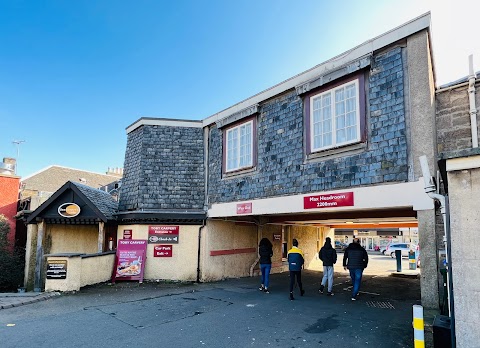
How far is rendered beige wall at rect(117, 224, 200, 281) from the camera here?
12023 millimetres

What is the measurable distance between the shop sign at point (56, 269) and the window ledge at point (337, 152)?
784cm

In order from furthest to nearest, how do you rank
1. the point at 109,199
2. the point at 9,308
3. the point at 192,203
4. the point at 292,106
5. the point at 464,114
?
the point at 109,199
the point at 192,203
the point at 292,106
the point at 9,308
the point at 464,114

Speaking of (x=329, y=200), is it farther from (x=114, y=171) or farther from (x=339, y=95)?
(x=114, y=171)

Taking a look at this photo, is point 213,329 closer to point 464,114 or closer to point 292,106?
point 292,106

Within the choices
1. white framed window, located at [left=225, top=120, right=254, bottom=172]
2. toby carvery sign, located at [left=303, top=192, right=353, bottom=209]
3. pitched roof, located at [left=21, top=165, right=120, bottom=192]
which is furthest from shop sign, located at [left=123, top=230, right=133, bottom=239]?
pitched roof, located at [left=21, top=165, right=120, bottom=192]

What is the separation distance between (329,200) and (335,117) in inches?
84.1

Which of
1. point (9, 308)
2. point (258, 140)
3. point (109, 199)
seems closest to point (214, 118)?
point (258, 140)

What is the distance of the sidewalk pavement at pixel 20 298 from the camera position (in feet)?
27.3

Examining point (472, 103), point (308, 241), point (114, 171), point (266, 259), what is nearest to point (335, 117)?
point (472, 103)

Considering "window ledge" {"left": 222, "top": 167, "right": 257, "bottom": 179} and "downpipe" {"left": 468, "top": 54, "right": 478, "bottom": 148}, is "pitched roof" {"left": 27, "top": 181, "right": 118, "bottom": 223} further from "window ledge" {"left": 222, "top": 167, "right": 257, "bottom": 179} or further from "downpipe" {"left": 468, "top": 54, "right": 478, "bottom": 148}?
"downpipe" {"left": 468, "top": 54, "right": 478, "bottom": 148}

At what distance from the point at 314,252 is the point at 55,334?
14.6m

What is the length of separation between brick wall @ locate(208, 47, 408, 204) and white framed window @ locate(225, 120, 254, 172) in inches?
16.4

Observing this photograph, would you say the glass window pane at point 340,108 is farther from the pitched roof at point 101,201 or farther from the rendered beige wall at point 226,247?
the pitched roof at point 101,201

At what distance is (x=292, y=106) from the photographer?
9.79m
